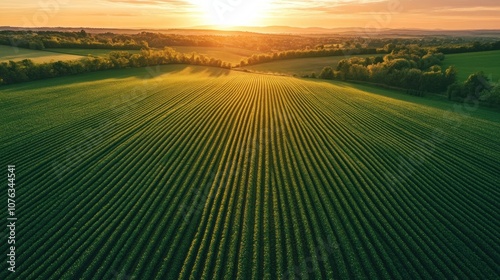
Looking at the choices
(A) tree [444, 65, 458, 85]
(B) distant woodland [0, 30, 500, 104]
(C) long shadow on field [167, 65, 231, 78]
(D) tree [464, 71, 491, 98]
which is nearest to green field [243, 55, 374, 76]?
(B) distant woodland [0, 30, 500, 104]

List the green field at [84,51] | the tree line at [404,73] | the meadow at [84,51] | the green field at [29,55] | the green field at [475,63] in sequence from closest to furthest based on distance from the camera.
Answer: the tree line at [404,73] → the green field at [29,55] → the green field at [475,63] → the meadow at [84,51] → the green field at [84,51]

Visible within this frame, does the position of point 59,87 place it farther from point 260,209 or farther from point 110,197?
point 260,209

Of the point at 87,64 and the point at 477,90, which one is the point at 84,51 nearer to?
the point at 87,64

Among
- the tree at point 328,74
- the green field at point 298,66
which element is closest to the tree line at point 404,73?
the tree at point 328,74

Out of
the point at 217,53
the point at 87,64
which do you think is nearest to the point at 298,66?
the point at 217,53

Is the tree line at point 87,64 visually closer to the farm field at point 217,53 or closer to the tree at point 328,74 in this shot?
the farm field at point 217,53

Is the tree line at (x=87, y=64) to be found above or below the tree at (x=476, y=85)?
above

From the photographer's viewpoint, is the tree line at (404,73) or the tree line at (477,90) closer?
the tree line at (477,90)
